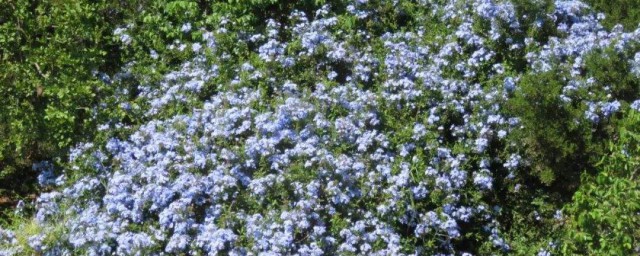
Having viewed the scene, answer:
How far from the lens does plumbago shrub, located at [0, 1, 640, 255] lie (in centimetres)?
531

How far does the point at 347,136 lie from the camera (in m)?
5.80

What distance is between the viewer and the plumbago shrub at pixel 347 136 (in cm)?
531

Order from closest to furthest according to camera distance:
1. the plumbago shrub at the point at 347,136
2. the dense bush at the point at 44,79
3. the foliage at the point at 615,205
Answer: the foliage at the point at 615,205
the plumbago shrub at the point at 347,136
the dense bush at the point at 44,79

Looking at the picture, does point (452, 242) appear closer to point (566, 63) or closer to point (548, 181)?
point (548, 181)

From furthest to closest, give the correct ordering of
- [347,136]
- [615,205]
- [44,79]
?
[44,79], [347,136], [615,205]

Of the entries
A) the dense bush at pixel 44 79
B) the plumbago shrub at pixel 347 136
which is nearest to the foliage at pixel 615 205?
the plumbago shrub at pixel 347 136

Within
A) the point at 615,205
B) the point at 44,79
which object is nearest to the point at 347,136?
the point at 615,205

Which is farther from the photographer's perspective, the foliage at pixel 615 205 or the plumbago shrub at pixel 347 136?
the plumbago shrub at pixel 347 136

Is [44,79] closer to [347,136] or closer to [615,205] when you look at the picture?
Answer: [347,136]

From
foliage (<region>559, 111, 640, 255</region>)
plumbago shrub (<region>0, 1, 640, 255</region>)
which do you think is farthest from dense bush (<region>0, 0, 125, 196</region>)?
foliage (<region>559, 111, 640, 255</region>)

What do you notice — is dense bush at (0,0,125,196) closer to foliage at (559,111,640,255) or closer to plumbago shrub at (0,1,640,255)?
plumbago shrub at (0,1,640,255)

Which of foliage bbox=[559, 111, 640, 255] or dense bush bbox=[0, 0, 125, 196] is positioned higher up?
dense bush bbox=[0, 0, 125, 196]

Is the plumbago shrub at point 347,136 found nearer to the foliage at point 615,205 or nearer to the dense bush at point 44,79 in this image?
the foliage at point 615,205

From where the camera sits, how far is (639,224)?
185 inches
